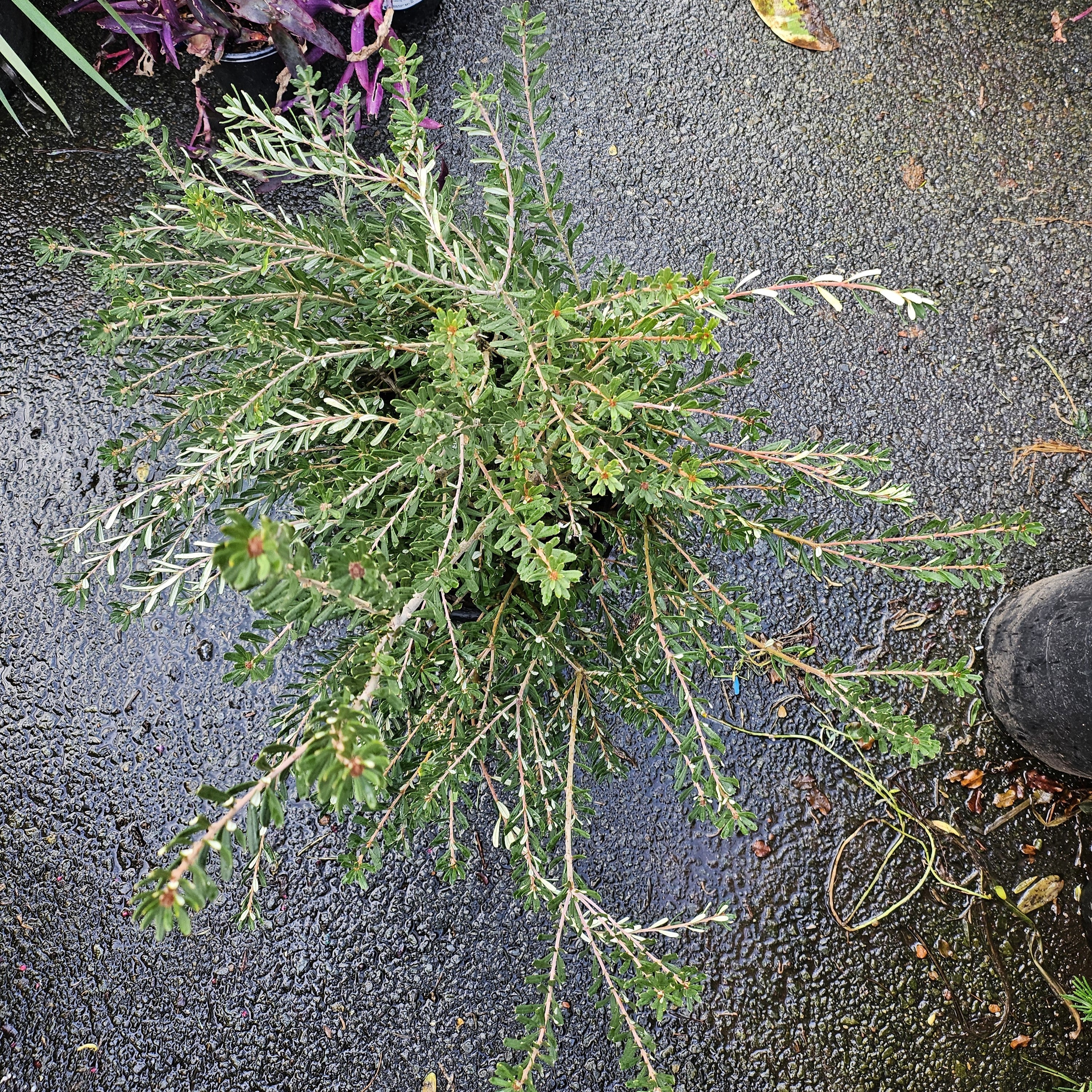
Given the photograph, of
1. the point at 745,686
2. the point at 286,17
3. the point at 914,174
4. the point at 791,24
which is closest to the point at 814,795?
the point at 745,686

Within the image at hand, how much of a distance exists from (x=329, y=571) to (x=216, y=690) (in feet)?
4.09

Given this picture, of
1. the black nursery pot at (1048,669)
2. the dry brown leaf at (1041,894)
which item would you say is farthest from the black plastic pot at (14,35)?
the dry brown leaf at (1041,894)

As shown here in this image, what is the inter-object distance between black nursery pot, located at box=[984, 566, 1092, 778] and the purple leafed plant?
1.74 meters

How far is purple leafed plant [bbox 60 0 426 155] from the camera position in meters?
1.77

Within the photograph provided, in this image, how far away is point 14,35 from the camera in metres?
2.00

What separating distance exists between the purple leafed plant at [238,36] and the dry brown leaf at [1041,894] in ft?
Answer: 7.38

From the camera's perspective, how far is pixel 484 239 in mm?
1261

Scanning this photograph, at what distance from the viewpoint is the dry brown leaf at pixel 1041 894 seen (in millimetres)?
1839

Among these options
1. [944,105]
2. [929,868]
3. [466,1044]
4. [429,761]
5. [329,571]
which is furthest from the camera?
[944,105]

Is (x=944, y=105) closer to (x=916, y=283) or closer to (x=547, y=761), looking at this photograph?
(x=916, y=283)

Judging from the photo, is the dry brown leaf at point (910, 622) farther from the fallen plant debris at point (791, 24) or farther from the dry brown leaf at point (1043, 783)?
the fallen plant debris at point (791, 24)

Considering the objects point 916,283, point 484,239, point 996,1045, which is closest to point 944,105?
point 916,283

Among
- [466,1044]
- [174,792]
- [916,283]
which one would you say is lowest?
[466,1044]

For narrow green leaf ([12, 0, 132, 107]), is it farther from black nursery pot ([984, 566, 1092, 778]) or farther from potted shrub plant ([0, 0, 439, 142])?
black nursery pot ([984, 566, 1092, 778])
